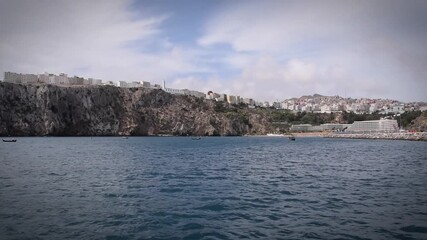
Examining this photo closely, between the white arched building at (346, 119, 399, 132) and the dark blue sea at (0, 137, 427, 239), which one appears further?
the white arched building at (346, 119, 399, 132)

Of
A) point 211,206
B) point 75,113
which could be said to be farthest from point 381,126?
point 211,206

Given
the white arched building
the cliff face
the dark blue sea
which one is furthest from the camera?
the white arched building

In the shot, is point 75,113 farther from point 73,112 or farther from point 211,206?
point 211,206

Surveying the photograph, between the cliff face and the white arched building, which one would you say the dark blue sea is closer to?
the cliff face

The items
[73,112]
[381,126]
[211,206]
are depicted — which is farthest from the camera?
[381,126]

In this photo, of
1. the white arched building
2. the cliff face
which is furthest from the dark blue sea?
the white arched building

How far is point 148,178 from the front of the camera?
27781mm

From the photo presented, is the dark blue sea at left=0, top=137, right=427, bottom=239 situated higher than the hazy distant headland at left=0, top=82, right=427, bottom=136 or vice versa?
the hazy distant headland at left=0, top=82, right=427, bottom=136

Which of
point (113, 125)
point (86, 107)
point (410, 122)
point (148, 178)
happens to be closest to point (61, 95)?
point (86, 107)

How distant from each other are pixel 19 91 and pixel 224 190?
159109 millimetres

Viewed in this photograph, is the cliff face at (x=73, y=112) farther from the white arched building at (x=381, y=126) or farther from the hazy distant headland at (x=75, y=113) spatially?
the white arched building at (x=381, y=126)

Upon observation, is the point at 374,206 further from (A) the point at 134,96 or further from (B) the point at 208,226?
(A) the point at 134,96

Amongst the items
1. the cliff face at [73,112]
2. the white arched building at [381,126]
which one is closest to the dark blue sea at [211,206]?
the cliff face at [73,112]

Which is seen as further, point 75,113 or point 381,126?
point 381,126
